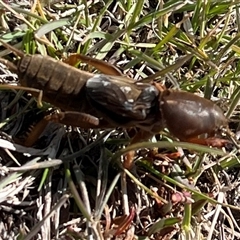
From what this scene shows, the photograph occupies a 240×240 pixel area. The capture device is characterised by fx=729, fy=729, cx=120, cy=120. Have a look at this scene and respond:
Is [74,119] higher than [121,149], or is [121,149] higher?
[74,119]

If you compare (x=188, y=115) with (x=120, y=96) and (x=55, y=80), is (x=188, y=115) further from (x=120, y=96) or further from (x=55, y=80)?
(x=55, y=80)

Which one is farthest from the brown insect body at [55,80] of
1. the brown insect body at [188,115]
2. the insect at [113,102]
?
the brown insect body at [188,115]

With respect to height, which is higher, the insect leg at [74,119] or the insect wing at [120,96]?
the insect wing at [120,96]

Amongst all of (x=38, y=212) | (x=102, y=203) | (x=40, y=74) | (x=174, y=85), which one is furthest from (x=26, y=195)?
(x=174, y=85)

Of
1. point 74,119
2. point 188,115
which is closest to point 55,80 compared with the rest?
point 74,119

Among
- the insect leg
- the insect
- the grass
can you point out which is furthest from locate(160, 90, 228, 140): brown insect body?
the insect leg

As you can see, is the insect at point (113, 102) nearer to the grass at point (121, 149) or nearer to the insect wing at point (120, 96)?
the insect wing at point (120, 96)
